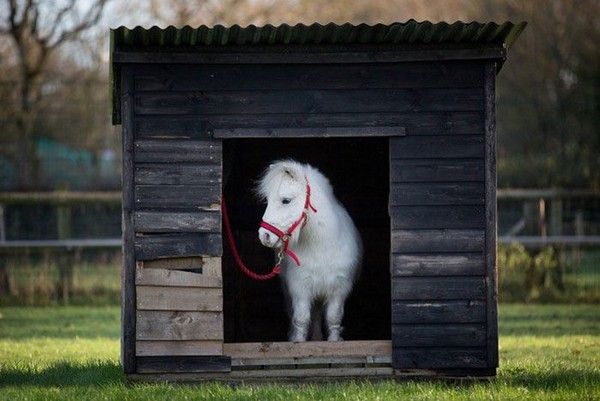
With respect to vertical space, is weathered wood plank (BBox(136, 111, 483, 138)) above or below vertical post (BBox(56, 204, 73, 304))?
above

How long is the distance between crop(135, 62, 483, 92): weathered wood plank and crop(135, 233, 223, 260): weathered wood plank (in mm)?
1189

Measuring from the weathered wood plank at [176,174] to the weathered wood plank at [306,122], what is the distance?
0.27ft

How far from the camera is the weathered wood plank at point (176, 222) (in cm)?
877

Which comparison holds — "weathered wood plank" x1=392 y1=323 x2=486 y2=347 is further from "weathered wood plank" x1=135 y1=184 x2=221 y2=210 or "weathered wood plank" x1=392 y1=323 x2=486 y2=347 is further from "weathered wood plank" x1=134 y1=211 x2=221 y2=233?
"weathered wood plank" x1=135 y1=184 x2=221 y2=210

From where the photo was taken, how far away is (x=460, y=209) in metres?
8.89

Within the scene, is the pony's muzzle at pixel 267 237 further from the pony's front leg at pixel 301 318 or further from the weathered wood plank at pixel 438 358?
the weathered wood plank at pixel 438 358

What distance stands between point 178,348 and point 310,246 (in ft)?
5.10

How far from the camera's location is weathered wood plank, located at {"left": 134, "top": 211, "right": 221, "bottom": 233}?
8766 mm

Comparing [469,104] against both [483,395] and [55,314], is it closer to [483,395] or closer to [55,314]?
[483,395]

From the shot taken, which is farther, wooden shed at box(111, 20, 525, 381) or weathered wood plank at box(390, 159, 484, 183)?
weathered wood plank at box(390, 159, 484, 183)

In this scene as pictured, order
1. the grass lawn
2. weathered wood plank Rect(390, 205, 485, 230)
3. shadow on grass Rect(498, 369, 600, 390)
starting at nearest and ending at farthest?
the grass lawn → shadow on grass Rect(498, 369, 600, 390) → weathered wood plank Rect(390, 205, 485, 230)

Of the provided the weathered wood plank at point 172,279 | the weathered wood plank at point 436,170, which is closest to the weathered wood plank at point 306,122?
the weathered wood plank at point 436,170

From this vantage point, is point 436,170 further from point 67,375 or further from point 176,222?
point 67,375

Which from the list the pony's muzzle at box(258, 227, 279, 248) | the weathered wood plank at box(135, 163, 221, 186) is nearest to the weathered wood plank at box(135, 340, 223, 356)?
the pony's muzzle at box(258, 227, 279, 248)
